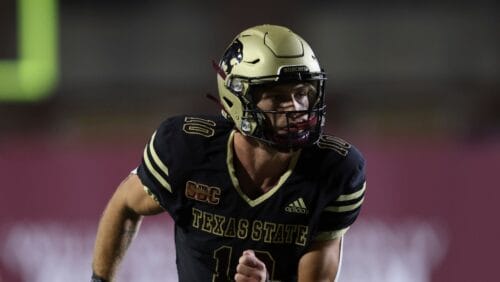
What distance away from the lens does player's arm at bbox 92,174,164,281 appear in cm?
283

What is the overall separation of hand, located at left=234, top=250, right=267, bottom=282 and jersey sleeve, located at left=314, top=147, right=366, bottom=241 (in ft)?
0.73

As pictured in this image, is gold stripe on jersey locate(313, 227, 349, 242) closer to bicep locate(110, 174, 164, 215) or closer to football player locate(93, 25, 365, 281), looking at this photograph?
football player locate(93, 25, 365, 281)

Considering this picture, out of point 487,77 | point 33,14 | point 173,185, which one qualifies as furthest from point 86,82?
point 173,185

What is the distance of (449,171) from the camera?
14.5 ft

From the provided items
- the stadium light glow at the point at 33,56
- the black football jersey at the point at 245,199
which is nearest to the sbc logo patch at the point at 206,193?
the black football jersey at the point at 245,199

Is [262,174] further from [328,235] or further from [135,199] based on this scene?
[135,199]

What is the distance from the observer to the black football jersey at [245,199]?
267 centimetres

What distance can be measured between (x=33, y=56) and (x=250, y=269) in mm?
3164

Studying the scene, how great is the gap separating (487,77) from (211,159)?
3.82 meters

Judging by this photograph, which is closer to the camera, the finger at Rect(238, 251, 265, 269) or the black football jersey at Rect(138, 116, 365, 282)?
the finger at Rect(238, 251, 265, 269)

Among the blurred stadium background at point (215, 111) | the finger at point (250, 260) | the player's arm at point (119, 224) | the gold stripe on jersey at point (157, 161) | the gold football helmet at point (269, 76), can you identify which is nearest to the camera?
the finger at point (250, 260)

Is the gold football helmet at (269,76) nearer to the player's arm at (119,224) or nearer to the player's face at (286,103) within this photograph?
the player's face at (286,103)

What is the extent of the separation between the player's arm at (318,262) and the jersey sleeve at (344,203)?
19 millimetres

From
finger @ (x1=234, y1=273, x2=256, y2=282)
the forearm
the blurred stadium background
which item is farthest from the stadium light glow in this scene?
finger @ (x1=234, y1=273, x2=256, y2=282)
